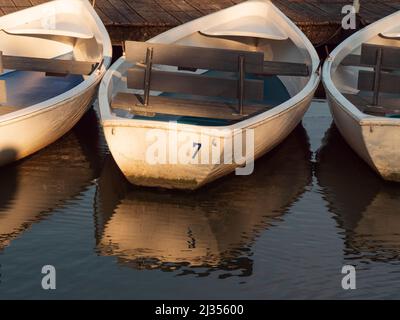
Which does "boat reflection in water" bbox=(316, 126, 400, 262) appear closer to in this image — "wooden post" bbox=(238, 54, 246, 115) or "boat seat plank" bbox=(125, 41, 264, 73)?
"wooden post" bbox=(238, 54, 246, 115)

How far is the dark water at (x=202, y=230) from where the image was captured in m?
10.9

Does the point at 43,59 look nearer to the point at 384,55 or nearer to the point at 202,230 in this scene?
the point at 202,230

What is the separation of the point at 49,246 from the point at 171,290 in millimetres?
1660

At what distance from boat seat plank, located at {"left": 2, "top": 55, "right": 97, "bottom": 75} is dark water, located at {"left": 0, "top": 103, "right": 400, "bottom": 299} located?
993mm

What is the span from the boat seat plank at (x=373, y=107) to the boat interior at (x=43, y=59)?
3510 mm

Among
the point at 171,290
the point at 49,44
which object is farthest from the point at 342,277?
the point at 49,44

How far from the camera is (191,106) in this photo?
1387cm

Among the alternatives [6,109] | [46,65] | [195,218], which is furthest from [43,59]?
[195,218]

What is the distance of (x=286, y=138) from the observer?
15.6 meters

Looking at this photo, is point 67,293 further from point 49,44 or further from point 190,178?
point 49,44

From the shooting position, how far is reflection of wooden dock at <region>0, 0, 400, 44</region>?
19.7 metres

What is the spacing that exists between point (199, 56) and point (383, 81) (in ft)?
7.67

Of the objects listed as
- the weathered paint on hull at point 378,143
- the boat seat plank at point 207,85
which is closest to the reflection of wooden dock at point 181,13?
the boat seat plank at point 207,85

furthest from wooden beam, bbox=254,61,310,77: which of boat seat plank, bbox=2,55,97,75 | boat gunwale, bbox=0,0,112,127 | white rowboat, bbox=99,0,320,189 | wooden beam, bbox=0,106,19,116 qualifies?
wooden beam, bbox=0,106,19,116
